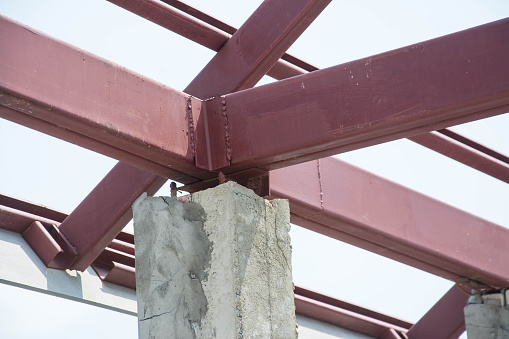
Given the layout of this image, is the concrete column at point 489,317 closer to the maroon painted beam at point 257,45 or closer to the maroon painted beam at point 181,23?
the maroon painted beam at point 257,45

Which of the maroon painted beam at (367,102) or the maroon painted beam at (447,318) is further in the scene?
the maroon painted beam at (447,318)

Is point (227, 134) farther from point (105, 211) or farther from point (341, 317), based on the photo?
point (341, 317)

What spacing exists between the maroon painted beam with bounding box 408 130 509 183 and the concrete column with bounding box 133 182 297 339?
2292mm

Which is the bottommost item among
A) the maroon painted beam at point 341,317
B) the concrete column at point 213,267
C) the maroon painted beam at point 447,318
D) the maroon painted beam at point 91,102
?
the concrete column at point 213,267

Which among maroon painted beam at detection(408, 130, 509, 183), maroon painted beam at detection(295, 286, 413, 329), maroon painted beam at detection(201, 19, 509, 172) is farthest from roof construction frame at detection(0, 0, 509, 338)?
maroon painted beam at detection(295, 286, 413, 329)

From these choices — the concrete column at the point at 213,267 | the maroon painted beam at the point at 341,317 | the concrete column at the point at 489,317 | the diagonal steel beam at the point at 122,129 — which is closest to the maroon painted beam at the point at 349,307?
the maroon painted beam at the point at 341,317

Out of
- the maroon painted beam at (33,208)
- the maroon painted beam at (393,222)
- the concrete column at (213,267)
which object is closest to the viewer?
the concrete column at (213,267)

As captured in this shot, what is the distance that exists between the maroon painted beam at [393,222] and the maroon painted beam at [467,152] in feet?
1.27

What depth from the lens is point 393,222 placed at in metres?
6.04

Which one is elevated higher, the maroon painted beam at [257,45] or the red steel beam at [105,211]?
the maroon painted beam at [257,45]

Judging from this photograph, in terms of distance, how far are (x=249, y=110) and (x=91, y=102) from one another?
0.87 meters

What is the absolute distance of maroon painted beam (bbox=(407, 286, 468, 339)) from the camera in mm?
7758

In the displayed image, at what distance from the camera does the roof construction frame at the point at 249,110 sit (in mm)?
3910

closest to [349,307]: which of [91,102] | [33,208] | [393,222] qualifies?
[393,222]
